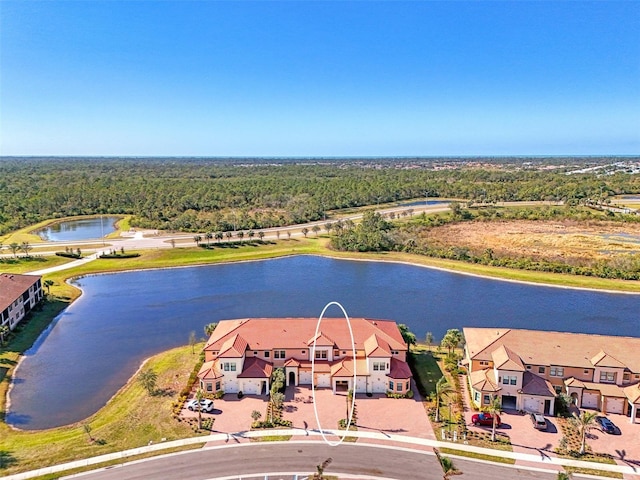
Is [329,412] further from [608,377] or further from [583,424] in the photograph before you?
[608,377]

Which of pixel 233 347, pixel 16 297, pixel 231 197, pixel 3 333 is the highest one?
pixel 231 197

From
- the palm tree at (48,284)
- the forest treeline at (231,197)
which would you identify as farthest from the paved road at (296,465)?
the forest treeline at (231,197)

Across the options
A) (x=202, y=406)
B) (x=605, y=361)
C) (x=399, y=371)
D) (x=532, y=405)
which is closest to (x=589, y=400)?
(x=605, y=361)

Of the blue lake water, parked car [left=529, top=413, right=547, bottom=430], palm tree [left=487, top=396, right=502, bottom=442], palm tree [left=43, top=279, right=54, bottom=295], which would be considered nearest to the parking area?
palm tree [left=487, top=396, right=502, bottom=442]

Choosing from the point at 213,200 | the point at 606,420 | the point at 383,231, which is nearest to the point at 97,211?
the point at 213,200

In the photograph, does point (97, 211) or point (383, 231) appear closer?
point (383, 231)

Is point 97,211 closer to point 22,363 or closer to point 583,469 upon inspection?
point 22,363
